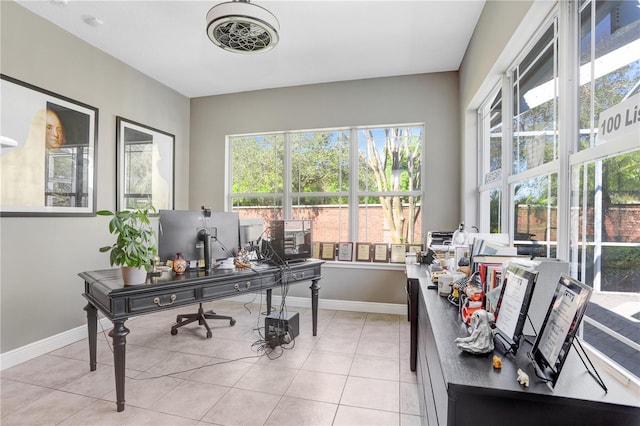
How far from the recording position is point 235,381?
92.7 inches

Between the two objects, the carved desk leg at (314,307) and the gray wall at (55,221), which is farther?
the carved desk leg at (314,307)

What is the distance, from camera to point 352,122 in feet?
13.6

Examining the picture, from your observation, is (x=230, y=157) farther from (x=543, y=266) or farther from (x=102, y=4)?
(x=543, y=266)

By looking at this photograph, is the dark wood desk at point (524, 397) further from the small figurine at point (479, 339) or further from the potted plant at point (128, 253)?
the potted plant at point (128, 253)

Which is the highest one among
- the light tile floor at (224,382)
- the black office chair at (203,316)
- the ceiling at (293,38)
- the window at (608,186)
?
the ceiling at (293,38)

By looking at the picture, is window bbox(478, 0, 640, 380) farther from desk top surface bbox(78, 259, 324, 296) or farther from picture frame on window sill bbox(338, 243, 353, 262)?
picture frame on window sill bbox(338, 243, 353, 262)

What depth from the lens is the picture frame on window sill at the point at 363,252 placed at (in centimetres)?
414

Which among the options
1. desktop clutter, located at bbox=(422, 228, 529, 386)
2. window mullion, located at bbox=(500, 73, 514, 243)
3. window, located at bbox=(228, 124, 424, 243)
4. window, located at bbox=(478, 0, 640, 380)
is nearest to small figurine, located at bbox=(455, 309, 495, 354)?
desktop clutter, located at bbox=(422, 228, 529, 386)

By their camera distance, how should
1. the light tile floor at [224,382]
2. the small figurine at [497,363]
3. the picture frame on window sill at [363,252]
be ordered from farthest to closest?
1. the picture frame on window sill at [363,252]
2. the light tile floor at [224,382]
3. the small figurine at [497,363]

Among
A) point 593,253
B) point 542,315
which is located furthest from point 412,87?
point 542,315

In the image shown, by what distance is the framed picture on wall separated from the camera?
2594 millimetres

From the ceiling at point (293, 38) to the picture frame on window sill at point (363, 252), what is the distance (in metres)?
2.20

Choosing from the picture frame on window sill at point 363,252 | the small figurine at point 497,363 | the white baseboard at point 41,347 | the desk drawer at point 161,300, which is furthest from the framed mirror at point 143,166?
the small figurine at point 497,363

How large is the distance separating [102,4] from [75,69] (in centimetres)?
84
